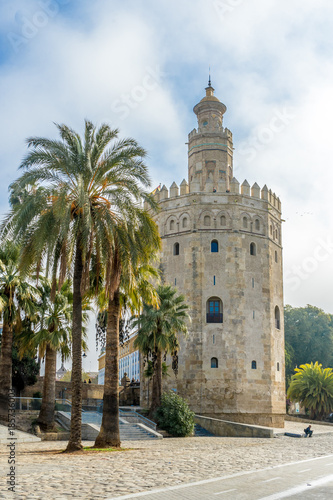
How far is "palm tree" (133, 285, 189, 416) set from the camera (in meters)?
30.3

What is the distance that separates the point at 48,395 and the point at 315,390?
2688cm

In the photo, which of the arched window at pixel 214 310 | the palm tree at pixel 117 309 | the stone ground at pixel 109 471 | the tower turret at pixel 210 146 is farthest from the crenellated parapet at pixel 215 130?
the stone ground at pixel 109 471

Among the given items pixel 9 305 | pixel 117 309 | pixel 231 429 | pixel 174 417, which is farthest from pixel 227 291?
pixel 117 309

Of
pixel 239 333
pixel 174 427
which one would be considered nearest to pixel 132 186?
pixel 174 427

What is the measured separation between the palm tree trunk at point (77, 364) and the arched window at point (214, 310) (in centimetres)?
1990

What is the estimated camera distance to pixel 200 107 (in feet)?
143

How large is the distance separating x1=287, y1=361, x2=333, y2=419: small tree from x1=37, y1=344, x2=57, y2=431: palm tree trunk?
1032 inches

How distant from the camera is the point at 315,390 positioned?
4556 centimetres

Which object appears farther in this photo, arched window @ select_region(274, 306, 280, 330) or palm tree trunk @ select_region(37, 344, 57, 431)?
arched window @ select_region(274, 306, 280, 330)

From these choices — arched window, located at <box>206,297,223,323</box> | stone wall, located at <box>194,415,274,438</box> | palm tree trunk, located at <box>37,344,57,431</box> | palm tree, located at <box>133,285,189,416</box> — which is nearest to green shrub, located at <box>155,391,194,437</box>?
palm tree, located at <box>133,285,189,416</box>

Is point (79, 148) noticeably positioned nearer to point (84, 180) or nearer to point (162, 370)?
point (84, 180)

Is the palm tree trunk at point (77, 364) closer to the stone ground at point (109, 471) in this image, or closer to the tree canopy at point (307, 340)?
the stone ground at point (109, 471)

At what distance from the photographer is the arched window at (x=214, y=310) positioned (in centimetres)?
3716

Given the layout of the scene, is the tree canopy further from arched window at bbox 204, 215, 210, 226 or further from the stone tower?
arched window at bbox 204, 215, 210, 226
